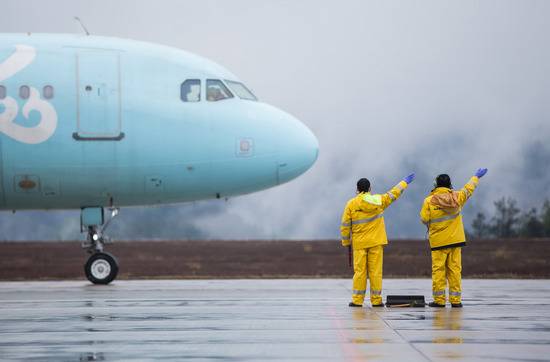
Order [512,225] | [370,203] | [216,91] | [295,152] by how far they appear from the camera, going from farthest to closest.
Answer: [512,225] → [216,91] → [295,152] → [370,203]

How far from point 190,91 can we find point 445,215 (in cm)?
787

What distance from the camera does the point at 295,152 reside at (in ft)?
72.4

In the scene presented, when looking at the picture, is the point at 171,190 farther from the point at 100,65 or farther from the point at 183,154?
the point at 100,65

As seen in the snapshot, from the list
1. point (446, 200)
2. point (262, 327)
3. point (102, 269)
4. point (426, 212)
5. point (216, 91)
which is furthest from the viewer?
point (102, 269)

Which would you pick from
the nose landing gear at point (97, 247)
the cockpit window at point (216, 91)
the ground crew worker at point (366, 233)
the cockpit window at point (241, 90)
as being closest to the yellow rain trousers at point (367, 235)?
the ground crew worker at point (366, 233)

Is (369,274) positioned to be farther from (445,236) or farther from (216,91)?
(216,91)

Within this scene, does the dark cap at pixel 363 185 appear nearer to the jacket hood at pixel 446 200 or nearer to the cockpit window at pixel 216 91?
the jacket hood at pixel 446 200

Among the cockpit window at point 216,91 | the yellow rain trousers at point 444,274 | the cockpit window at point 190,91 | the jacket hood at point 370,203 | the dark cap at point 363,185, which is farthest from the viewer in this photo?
the cockpit window at point 216,91

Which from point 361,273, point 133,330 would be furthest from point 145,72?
point 133,330

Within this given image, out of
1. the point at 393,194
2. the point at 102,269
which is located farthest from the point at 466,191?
the point at 102,269

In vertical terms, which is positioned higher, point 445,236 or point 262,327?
point 445,236

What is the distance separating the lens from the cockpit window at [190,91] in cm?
2241

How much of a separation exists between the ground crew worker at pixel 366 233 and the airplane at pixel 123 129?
5428 mm

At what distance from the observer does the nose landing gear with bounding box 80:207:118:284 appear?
75.1 ft
